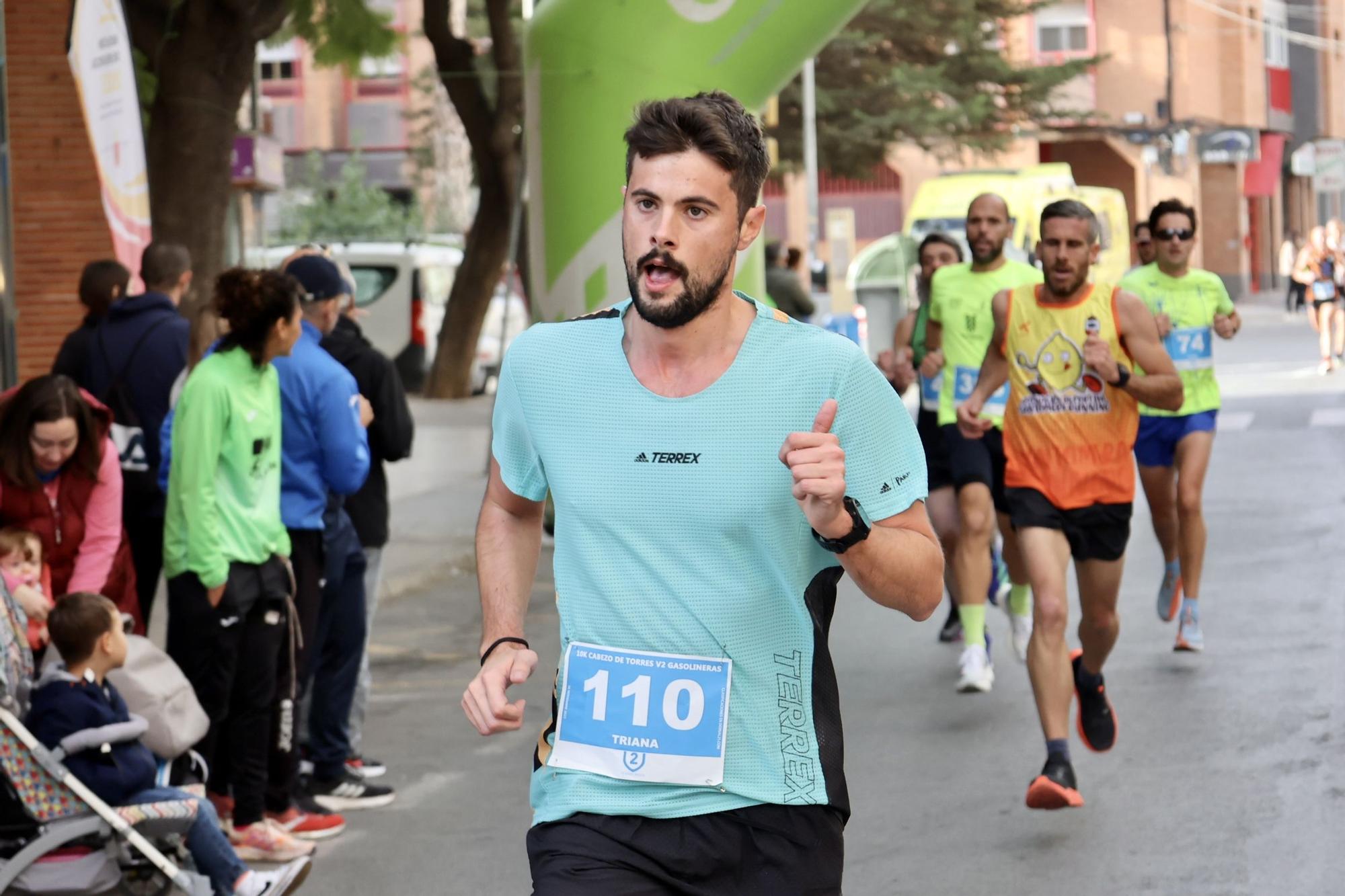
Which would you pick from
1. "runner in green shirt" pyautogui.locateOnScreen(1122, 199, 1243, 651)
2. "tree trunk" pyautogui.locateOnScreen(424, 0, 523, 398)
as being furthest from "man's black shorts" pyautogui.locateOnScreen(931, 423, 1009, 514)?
"tree trunk" pyautogui.locateOnScreen(424, 0, 523, 398)

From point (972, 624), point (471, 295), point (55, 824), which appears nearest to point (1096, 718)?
point (972, 624)

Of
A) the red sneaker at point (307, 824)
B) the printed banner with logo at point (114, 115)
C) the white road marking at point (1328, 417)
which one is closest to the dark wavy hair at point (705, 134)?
the red sneaker at point (307, 824)

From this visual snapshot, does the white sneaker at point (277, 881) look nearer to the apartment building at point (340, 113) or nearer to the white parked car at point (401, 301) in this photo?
the white parked car at point (401, 301)

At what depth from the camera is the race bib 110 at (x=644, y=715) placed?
333 cm

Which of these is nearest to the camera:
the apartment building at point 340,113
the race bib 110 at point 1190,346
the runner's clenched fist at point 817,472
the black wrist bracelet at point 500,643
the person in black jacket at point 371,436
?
the runner's clenched fist at point 817,472

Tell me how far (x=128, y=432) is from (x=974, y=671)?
143 inches

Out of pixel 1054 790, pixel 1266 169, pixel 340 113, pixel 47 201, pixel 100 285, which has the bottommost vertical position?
pixel 1054 790

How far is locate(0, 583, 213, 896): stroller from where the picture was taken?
5.64 m

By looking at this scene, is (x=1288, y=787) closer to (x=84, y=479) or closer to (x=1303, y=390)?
(x=84, y=479)

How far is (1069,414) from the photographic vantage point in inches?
290

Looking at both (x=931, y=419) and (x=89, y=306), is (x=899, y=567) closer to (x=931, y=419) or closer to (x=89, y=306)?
(x=89, y=306)

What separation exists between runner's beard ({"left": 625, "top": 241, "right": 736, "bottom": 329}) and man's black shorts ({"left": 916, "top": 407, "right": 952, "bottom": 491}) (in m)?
6.48

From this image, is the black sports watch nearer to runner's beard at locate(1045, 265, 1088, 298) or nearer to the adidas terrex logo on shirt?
the adidas terrex logo on shirt

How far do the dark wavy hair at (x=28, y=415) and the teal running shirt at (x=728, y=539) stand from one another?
353cm
